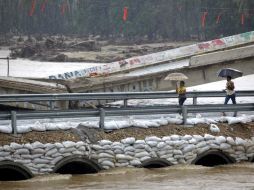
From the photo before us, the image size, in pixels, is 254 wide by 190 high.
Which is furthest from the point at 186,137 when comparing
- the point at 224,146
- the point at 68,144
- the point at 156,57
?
the point at 156,57

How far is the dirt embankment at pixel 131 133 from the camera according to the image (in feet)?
55.2

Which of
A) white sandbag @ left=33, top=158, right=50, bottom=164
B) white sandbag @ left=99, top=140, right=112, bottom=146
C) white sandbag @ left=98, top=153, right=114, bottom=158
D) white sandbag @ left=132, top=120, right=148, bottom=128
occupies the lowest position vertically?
white sandbag @ left=33, top=158, right=50, bottom=164

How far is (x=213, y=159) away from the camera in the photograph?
19.6m

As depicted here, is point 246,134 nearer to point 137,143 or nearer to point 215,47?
point 137,143

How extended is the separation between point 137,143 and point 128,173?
31.9 inches

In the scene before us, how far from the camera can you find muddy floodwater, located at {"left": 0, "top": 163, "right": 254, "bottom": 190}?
53.9 ft

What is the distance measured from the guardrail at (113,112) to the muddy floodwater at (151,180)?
1.33 m

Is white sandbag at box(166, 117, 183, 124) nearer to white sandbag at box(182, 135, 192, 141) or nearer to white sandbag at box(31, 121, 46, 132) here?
white sandbag at box(182, 135, 192, 141)

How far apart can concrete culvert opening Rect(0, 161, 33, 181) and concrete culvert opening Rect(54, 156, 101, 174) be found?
2.24 ft

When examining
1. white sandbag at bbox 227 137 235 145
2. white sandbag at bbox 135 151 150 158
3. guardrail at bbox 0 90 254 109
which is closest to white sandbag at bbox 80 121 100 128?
white sandbag at bbox 135 151 150 158

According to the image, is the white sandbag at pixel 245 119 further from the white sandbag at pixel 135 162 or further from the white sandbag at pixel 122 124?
the white sandbag at pixel 135 162

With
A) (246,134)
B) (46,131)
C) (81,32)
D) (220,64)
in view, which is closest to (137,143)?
(46,131)

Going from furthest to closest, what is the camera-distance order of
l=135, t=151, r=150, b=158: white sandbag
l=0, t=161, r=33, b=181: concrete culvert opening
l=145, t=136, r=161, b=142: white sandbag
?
l=145, t=136, r=161, b=142: white sandbag
l=135, t=151, r=150, b=158: white sandbag
l=0, t=161, r=33, b=181: concrete culvert opening

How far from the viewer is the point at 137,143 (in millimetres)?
17734
